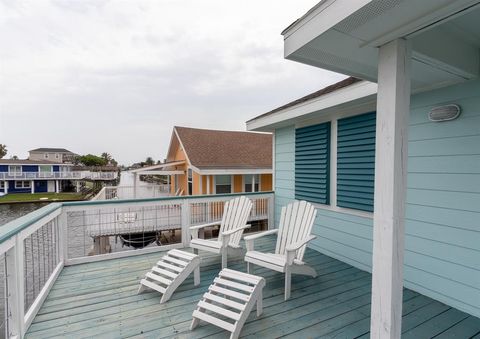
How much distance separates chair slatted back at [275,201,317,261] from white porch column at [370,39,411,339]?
4.77ft

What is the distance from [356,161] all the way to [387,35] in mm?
2179

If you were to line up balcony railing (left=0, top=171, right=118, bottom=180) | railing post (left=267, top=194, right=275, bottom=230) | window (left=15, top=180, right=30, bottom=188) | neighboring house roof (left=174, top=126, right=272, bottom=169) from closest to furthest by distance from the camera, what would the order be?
railing post (left=267, top=194, right=275, bottom=230) < neighboring house roof (left=174, top=126, right=272, bottom=169) < balcony railing (left=0, top=171, right=118, bottom=180) < window (left=15, top=180, right=30, bottom=188)

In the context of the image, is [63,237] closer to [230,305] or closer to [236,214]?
[236,214]

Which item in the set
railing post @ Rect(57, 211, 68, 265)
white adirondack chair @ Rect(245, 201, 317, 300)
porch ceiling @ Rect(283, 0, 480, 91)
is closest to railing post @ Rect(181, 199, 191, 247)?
white adirondack chair @ Rect(245, 201, 317, 300)

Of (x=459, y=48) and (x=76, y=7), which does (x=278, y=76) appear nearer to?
(x=76, y=7)

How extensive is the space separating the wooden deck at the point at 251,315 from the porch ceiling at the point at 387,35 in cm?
218

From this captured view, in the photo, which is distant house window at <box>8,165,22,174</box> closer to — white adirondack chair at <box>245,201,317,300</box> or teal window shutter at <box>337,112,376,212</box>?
white adirondack chair at <box>245,201,317,300</box>

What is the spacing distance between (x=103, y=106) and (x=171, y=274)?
46.6 feet

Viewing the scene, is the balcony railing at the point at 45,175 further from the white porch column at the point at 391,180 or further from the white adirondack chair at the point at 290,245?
the white porch column at the point at 391,180

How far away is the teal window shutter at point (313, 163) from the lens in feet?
12.5

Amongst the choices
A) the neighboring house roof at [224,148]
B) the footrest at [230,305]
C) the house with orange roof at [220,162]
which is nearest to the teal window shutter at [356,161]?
the footrest at [230,305]

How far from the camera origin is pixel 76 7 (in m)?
4.86

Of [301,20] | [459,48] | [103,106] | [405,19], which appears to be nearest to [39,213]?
[301,20]

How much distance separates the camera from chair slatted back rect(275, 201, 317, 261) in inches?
120
